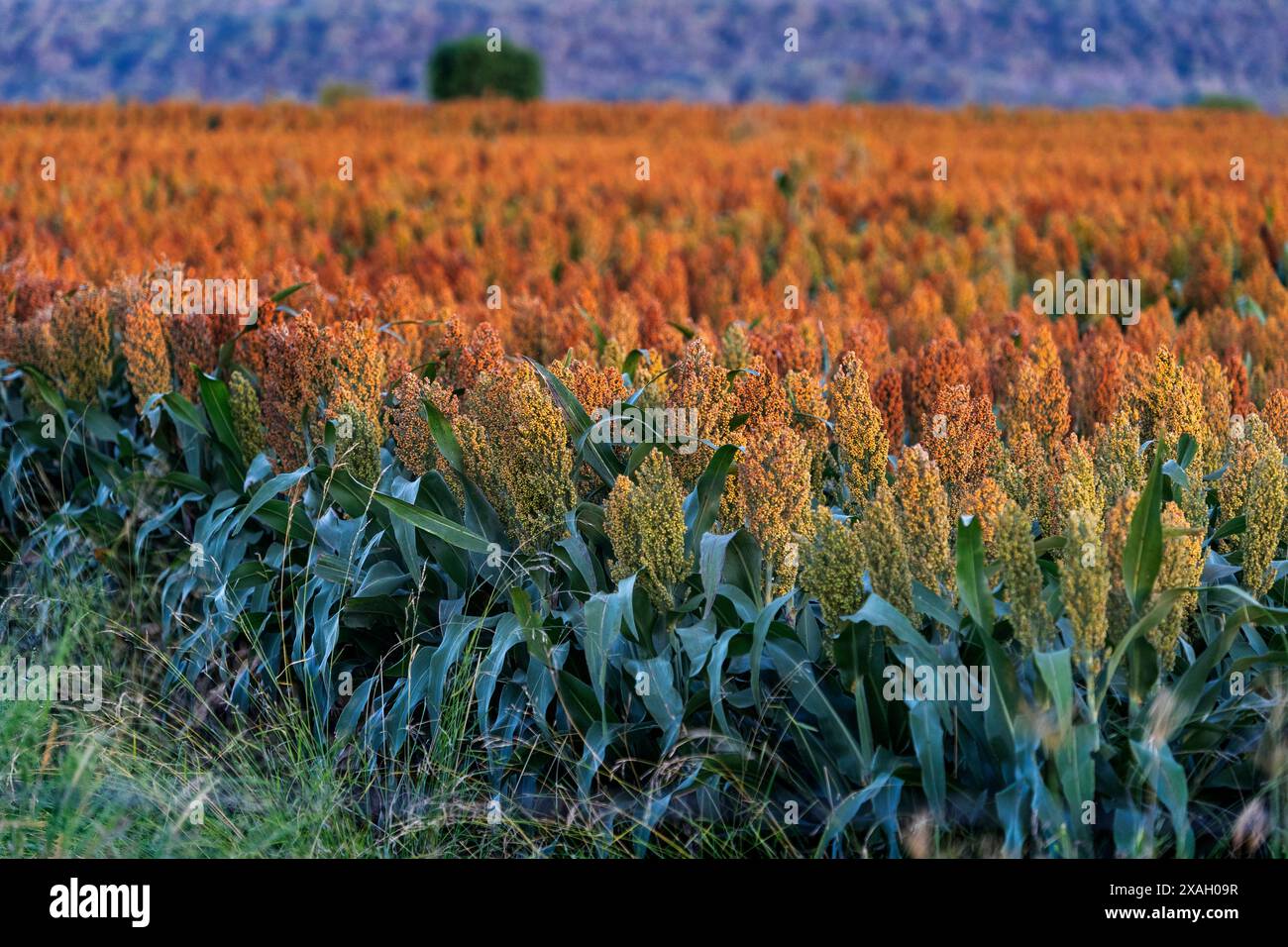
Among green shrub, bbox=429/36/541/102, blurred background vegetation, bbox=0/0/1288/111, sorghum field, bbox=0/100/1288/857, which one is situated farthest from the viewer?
blurred background vegetation, bbox=0/0/1288/111

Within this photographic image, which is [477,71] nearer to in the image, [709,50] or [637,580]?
[637,580]

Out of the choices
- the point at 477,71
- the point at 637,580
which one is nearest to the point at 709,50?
the point at 477,71

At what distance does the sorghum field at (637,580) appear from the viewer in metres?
2.72

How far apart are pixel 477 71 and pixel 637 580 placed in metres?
39.3

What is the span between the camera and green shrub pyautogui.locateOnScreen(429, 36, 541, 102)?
40469 mm

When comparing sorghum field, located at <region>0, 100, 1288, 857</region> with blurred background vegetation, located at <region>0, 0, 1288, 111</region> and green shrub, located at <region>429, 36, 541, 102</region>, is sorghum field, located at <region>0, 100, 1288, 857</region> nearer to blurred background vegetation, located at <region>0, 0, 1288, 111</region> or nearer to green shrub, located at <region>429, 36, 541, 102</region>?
green shrub, located at <region>429, 36, 541, 102</region>

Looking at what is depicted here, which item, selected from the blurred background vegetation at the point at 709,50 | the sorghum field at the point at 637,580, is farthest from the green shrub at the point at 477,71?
the sorghum field at the point at 637,580

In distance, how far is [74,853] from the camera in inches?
116

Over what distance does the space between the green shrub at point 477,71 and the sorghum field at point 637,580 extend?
120ft

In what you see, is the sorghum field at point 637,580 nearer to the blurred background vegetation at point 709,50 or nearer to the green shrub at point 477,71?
the green shrub at point 477,71

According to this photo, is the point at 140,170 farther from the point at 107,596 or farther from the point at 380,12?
the point at 380,12

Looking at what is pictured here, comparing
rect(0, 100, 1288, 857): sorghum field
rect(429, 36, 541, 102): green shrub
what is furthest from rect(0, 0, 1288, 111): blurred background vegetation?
rect(0, 100, 1288, 857): sorghum field

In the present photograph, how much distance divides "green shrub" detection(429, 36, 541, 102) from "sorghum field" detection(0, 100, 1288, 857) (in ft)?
120
